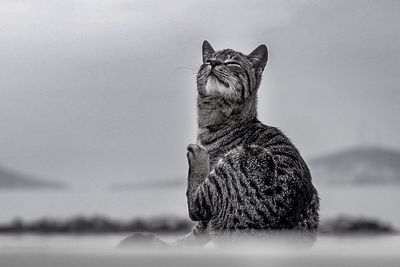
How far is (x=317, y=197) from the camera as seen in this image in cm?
239

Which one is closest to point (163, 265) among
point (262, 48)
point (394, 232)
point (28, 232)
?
point (28, 232)

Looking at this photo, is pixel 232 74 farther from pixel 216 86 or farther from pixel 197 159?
pixel 197 159

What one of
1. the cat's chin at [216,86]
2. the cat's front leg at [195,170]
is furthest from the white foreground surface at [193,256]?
the cat's chin at [216,86]

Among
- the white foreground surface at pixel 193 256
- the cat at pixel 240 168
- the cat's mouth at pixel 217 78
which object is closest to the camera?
the white foreground surface at pixel 193 256

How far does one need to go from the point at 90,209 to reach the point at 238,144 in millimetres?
609

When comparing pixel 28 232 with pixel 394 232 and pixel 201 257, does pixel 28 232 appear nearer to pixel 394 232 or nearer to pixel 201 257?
pixel 201 257

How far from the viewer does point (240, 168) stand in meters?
2.20

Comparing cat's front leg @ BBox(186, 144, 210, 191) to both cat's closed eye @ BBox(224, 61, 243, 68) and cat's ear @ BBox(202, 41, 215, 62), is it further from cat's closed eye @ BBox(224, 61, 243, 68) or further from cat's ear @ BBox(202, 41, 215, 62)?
cat's ear @ BBox(202, 41, 215, 62)

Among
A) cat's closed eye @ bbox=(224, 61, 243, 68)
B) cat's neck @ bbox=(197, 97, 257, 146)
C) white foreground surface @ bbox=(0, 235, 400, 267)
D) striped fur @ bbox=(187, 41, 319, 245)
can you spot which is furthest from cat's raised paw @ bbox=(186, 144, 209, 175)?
white foreground surface @ bbox=(0, 235, 400, 267)

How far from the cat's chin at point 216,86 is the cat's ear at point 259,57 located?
156 millimetres

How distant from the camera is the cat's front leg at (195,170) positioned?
88.2 inches

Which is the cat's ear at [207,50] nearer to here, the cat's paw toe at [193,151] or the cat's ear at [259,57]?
the cat's ear at [259,57]

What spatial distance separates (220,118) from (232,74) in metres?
0.19

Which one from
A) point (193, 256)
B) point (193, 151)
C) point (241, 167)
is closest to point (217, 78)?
point (193, 151)
